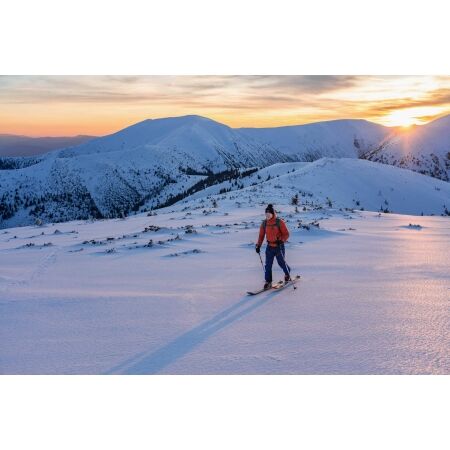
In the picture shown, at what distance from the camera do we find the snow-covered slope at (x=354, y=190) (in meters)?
23.0

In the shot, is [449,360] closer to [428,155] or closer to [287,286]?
[287,286]

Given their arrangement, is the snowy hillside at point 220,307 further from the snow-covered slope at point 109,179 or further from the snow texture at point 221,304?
the snow-covered slope at point 109,179

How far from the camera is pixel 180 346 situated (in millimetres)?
4996

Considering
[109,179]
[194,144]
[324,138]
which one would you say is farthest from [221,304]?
[324,138]

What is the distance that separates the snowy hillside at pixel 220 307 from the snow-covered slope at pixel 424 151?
52635mm

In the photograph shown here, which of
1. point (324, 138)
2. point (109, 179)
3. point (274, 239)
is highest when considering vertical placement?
point (324, 138)

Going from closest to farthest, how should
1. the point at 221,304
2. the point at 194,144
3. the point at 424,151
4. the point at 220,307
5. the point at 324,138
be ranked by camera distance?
the point at 220,307 < the point at 221,304 < the point at 424,151 < the point at 194,144 < the point at 324,138

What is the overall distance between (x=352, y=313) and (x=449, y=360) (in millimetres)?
1496

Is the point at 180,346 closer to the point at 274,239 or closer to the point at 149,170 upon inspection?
the point at 274,239

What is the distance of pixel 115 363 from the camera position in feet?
15.3

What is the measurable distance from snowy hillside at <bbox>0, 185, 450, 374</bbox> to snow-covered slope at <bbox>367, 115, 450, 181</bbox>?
5264 centimetres

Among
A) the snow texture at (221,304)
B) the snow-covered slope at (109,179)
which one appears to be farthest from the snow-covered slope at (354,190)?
the snow-covered slope at (109,179)

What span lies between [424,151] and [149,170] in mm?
40031

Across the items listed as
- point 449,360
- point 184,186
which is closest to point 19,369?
point 449,360
